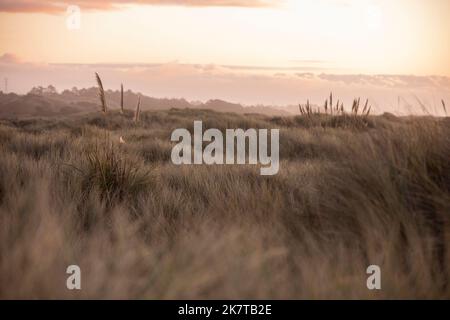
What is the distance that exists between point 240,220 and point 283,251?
856mm

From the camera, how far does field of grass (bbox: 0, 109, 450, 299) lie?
118 inches

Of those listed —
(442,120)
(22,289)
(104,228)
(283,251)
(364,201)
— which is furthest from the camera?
(442,120)

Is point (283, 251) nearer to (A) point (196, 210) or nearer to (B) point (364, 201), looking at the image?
(B) point (364, 201)

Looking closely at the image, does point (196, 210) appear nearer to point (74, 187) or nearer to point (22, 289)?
point (74, 187)

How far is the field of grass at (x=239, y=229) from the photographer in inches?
118

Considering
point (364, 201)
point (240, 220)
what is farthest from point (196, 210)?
point (364, 201)

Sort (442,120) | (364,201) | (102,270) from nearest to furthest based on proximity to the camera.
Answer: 1. (102,270)
2. (364,201)
3. (442,120)

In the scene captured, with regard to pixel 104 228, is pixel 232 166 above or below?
above

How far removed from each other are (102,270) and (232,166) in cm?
379

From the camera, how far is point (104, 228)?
165 inches

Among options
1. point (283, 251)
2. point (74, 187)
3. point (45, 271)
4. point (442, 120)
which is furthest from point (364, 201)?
point (74, 187)

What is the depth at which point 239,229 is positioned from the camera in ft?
12.5

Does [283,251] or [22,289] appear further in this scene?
[283,251]

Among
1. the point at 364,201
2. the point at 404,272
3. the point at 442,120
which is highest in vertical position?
the point at 442,120
